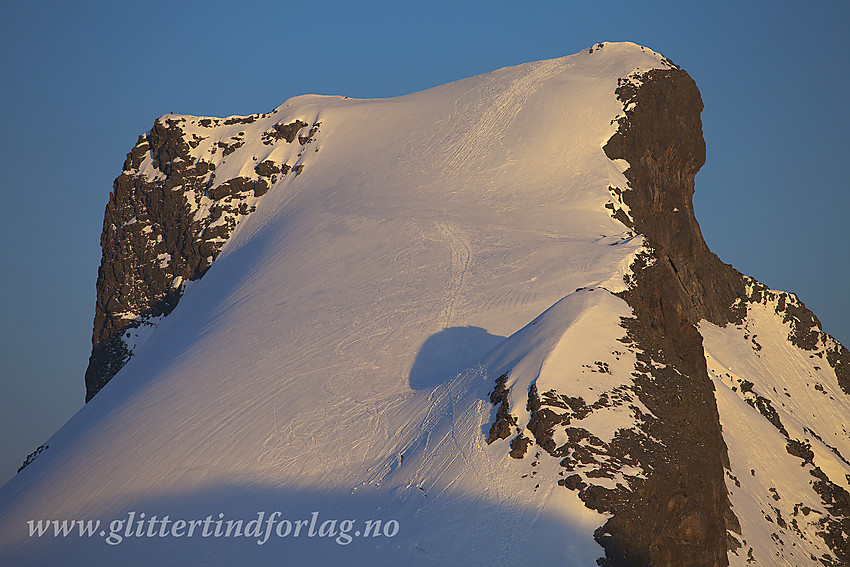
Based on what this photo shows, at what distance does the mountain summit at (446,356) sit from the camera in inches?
1037

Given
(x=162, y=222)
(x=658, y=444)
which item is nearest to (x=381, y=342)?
(x=658, y=444)

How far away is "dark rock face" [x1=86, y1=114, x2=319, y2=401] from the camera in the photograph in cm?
5819

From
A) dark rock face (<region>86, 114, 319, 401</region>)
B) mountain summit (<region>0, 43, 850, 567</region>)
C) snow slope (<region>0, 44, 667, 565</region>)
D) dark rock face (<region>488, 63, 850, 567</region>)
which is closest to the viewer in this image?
dark rock face (<region>488, 63, 850, 567</region>)

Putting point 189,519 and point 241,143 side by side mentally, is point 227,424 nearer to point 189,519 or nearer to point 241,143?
point 189,519

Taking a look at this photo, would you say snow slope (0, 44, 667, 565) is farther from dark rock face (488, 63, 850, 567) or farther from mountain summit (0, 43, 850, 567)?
dark rock face (488, 63, 850, 567)

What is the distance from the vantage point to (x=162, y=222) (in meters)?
63.1

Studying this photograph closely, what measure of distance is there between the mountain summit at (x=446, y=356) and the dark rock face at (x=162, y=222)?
21 cm

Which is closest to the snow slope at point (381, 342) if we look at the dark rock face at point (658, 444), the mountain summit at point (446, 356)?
the mountain summit at point (446, 356)

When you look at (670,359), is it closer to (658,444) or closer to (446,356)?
(658,444)

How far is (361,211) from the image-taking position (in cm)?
5153

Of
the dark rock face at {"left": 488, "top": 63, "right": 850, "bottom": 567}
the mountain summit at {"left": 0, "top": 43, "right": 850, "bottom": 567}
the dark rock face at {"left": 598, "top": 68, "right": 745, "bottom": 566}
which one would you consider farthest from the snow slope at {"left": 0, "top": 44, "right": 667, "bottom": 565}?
the dark rock face at {"left": 598, "top": 68, "right": 745, "bottom": 566}

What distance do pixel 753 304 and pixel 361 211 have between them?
81.5 ft

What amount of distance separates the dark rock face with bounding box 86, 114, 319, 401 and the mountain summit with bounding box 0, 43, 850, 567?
207mm

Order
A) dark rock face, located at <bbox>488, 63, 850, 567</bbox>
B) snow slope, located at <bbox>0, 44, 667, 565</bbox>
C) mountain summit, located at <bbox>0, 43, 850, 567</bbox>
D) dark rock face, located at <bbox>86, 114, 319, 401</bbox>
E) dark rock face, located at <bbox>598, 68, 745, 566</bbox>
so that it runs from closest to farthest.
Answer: dark rock face, located at <bbox>488, 63, 850, 567</bbox> → dark rock face, located at <bbox>598, 68, 745, 566</bbox> → mountain summit, located at <bbox>0, 43, 850, 567</bbox> → snow slope, located at <bbox>0, 44, 667, 565</bbox> → dark rock face, located at <bbox>86, 114, 319, 401</bbox>
